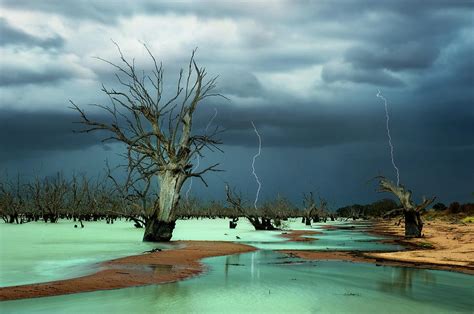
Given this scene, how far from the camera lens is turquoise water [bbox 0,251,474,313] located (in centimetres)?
770

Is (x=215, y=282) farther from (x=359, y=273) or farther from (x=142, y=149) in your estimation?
(x=142, y=149)

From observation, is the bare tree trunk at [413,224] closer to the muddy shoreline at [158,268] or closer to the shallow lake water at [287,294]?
the muddy shoreline at [158,268]

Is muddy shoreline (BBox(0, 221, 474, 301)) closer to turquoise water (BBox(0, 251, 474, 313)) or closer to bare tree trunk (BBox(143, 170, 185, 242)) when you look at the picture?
turquoise water (BBox(0, 251, 474, 313))

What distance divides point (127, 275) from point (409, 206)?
77.5ft

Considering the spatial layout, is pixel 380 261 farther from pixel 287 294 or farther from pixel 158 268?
pixel 287 294

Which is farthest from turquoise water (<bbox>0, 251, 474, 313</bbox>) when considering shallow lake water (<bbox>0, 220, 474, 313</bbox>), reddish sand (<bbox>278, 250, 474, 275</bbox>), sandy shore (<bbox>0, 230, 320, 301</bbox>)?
reddish sand (<bbox>278, 250, 474, 275</bbox>)

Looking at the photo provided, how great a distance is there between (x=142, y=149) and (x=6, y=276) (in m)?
12.4

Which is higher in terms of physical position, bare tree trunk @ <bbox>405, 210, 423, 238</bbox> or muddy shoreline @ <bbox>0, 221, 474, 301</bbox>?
bare tree trunk @ <bbox>405, 210, 423, 238</bbox>

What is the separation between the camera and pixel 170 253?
53.4 feet

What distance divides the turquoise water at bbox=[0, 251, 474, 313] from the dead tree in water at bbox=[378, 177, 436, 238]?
59.4 ft

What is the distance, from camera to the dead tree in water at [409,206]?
99.7 feet

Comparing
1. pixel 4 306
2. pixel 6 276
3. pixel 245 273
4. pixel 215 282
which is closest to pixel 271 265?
pixel 245 273

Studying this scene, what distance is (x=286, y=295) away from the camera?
9062 mm

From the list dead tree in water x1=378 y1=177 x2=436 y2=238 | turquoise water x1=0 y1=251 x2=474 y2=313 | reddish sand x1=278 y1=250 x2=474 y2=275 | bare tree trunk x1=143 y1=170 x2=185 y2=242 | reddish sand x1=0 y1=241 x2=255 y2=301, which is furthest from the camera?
dead tree in water x1=378 y1=177 x2=436 y2=238
